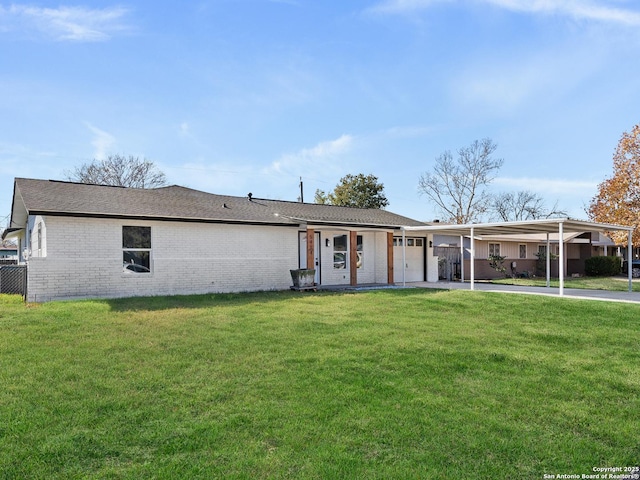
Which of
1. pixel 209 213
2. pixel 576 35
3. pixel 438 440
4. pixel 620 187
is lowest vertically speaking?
pixel 438 440

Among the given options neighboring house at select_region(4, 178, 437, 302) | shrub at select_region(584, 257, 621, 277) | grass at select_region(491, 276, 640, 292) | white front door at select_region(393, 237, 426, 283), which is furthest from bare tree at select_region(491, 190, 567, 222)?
neighboring house at select_region(4, 178, 437, 302)

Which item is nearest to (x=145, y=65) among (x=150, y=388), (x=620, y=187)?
(x=150, y=388)

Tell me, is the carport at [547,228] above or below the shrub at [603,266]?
above

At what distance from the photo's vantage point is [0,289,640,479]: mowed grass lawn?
3035 mm

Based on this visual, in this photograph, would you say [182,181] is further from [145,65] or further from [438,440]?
[438,440]

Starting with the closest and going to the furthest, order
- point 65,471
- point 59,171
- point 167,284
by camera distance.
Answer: point 65,471 → point 167,284 → point 59,171

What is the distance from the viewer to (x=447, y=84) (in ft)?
53.8

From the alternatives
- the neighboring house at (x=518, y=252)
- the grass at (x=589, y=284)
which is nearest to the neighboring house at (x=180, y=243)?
the grass at (x=589, y=284)

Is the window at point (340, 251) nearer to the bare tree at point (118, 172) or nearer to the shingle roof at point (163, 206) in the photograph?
the shingle roof at point (163, 206)

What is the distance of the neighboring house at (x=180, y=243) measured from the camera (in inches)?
448

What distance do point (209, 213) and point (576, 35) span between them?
1241 cm

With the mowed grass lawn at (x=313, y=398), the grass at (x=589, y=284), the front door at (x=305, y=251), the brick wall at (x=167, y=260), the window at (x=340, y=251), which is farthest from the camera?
the grass at (x=589, y=284)

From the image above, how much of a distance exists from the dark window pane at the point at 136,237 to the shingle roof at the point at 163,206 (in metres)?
0.57

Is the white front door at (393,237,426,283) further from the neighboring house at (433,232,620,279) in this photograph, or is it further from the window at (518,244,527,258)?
the window at (518,244,527,258)
